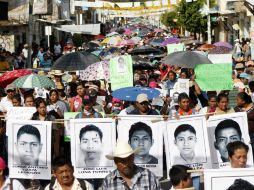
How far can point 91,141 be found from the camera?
1024 centimetres

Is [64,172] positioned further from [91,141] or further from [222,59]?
[222,59]

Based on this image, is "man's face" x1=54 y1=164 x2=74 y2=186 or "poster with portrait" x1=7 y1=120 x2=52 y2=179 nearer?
"man's face" x1=54 y1=164 x2=74 y2=186

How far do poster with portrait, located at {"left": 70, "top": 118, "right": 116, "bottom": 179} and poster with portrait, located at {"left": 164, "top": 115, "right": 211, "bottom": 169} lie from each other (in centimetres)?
74

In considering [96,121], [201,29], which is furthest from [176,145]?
[201,29]

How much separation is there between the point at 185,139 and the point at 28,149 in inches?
80.5

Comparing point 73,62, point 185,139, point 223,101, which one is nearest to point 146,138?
point 185,139

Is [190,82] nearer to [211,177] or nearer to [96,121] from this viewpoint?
[96,121]

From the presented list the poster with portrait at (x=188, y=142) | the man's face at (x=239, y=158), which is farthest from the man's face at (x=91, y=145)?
the man's face at (x=239, y=158)

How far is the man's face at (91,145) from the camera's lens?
10.2m

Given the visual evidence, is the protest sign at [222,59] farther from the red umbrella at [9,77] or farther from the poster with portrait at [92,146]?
the poster with portrait at [92,146]

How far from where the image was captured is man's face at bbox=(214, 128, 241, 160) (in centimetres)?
997

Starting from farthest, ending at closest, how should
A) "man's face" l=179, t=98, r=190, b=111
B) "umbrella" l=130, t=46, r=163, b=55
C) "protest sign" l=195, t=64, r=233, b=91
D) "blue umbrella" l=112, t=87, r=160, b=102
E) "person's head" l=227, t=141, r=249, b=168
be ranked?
"umbrella" l=130, t=46, r=163, b=55
"protest sign" l=195, t=64, r=233, b=91
"blue umbrella" l=112, t=87, r=160, b=102
"man's face" l=179, t=98, r=190, b=111
"person's head" l=227, t=141, r=249, b=168

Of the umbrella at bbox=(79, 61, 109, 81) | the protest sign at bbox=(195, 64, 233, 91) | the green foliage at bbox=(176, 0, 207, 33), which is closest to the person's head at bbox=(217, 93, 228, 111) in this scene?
the protest sign at bbox=(195, 64, 233, 91)

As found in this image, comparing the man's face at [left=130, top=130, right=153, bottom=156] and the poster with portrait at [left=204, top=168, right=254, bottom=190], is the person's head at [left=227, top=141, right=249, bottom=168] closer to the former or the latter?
the poster with portrait at [left=204, top=168, right=254, bottom=190]
